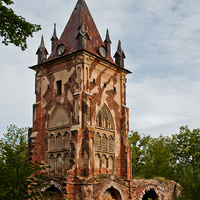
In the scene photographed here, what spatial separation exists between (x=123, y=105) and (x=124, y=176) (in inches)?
202

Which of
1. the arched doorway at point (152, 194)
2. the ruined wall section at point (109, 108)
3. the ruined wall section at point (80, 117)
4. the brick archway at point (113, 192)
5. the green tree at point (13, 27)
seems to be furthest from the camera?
the arched doorway at point (152, 194)

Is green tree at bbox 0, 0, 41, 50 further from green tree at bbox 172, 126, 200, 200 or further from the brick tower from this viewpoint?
green tree at bbox 172, 126, 200, 200

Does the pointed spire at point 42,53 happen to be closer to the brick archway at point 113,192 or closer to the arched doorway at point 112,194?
the brick archway at point 113,192

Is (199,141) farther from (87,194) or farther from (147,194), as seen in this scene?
→ (87,194)

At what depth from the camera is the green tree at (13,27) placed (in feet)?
35.7

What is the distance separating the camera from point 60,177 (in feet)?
70.4

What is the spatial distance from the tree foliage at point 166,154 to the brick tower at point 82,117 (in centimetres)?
1374

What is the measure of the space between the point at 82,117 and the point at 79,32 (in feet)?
19.0

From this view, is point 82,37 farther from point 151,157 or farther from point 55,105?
point 151,157

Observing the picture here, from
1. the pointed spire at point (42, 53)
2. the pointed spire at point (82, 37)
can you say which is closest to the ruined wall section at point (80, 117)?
the pointed spire at point (82, 37)

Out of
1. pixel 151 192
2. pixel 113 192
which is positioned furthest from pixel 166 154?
pixel 113 192

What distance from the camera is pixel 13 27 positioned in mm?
11117

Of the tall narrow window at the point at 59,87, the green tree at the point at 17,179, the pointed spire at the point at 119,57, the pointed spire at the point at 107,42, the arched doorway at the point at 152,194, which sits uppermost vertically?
the pointed spire at the point at 107,42

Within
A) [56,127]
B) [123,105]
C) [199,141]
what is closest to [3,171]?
[56,127]
